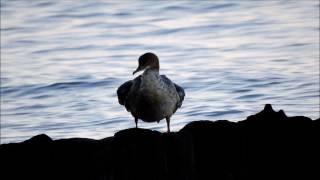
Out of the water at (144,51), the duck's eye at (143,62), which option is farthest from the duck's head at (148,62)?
the water at (144,51)

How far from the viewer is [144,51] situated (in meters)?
19.0

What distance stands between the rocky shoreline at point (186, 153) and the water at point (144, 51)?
5609 mm

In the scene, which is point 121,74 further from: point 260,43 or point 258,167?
point 258,167

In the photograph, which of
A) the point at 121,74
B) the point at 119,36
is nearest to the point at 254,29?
the point at 119,36

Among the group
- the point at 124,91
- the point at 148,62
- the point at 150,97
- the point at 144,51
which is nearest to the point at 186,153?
the point at 150,97

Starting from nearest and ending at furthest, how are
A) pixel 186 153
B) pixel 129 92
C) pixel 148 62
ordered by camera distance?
pixel 186 153, pixel 129 92, pixel 148 62

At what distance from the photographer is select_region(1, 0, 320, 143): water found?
1460 centimetres

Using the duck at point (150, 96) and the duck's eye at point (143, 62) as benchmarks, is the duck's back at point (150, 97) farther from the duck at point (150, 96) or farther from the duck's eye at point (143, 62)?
the duck's eye at point (143, 62)

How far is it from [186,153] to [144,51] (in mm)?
11546

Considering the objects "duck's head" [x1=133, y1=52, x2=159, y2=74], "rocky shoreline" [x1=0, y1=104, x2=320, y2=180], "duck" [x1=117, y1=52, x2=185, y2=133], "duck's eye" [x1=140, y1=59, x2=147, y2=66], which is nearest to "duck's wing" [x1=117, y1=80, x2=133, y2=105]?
"duck" [x1=117, y1=52, x2=185, y2=133]

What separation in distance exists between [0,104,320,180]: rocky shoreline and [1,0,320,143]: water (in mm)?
5609

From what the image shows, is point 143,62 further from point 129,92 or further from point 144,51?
point 144,51

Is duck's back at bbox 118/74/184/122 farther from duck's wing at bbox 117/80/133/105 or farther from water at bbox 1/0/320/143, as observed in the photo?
water at bbox 1/0/320/143

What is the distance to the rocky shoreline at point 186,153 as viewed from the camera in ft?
23.8
